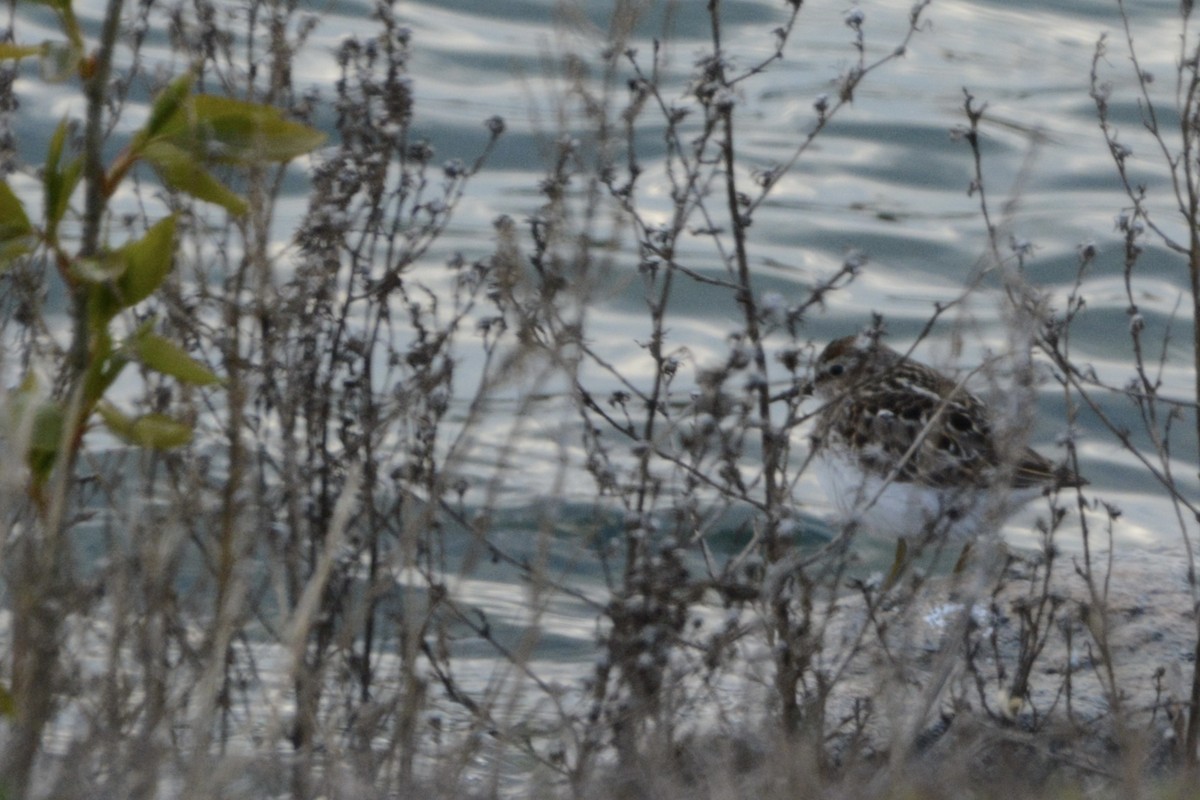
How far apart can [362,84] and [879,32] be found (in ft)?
31.8

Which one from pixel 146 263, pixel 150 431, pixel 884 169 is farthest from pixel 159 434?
pixel 884 169

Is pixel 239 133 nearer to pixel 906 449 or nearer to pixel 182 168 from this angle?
pixel 182 168

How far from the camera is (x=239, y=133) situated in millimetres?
4121

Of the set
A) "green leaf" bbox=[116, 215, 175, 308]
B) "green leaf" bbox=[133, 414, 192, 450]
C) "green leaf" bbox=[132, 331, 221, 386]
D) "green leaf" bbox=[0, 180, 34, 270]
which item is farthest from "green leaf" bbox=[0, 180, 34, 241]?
"green leaf" bbox=[133, 414, 192, 450]

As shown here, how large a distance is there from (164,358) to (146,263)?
0.22 m

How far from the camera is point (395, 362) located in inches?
240

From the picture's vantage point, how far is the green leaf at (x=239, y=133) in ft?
13.3

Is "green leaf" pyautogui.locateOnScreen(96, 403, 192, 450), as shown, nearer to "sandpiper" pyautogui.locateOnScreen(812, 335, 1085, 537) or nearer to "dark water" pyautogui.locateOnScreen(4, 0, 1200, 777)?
"sandpiper" pyautogui.locateOnScreen(812, 335, 1085, 537)

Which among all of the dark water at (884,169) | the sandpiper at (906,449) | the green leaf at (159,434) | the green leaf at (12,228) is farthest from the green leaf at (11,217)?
the dark water at (884,169)

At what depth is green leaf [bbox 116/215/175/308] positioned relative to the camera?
13.3 feet

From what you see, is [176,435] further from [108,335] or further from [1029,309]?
[1029,309]

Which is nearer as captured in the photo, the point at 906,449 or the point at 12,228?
the point at 12,228

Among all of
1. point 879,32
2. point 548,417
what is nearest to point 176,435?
point 548,417

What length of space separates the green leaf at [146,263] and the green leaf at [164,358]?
109mm
